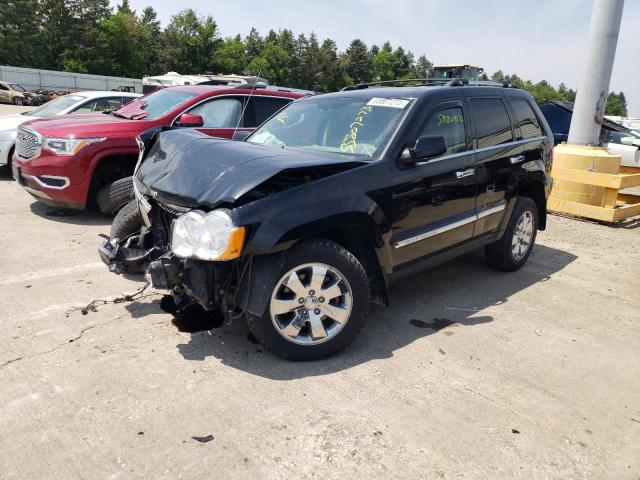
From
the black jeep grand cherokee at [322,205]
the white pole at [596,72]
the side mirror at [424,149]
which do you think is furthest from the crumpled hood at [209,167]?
the white pole at [596,72]

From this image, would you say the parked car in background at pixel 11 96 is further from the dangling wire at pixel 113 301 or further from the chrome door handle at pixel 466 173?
the chrome door handle at pixel 466 173

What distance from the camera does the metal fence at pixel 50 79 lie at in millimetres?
45094

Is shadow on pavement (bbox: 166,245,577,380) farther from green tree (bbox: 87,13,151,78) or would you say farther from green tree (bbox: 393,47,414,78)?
green tree (bbox: 393,47,414,78)

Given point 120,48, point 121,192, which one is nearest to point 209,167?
point 121,192

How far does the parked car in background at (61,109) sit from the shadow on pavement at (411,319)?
6.32 metres

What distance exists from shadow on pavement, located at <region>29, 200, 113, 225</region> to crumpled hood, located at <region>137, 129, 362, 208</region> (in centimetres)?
290

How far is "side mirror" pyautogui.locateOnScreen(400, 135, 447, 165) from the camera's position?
372 cm

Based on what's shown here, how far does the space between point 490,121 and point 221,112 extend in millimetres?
3831

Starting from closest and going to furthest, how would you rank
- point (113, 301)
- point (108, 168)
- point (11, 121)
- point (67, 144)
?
1. point (113, 301)
2. point (67, 144)
3. point (108, 168)
4. point (11, 121)

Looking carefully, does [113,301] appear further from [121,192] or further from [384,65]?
[384,65]

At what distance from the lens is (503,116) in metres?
5.10

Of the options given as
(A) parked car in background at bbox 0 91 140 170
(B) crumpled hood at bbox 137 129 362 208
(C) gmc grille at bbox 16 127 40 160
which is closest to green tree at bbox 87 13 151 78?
(A) parked car in background at bbox 0 91 140 170

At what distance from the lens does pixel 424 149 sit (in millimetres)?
3723

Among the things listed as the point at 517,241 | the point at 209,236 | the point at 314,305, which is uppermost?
the point at 209,236
